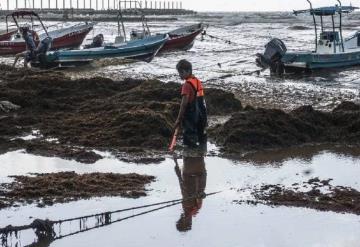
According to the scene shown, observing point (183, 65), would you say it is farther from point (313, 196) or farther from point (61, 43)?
point (61, 43)

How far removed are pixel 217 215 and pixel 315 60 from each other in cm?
1647

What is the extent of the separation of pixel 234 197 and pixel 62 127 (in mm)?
4970

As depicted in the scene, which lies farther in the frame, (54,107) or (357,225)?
(54,107)

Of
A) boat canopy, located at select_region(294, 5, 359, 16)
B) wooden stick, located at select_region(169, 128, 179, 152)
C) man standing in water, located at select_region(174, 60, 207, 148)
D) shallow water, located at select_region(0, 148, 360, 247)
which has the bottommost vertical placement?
shallow water, located at select_region(0, 148, 360, 247)

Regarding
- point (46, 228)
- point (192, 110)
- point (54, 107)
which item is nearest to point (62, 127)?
point (54, 107)

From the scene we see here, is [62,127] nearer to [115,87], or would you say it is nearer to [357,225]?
[115,87]

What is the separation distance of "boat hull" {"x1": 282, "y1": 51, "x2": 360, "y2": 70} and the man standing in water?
12792mm

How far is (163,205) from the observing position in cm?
702

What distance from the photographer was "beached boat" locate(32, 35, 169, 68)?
75.7 feet

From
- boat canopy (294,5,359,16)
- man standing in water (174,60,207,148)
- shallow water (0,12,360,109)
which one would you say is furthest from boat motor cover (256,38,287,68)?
man standing in water (174,60,207,148)

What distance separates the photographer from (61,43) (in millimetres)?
32844

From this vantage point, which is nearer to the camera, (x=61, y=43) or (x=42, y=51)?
(x=42, y=51)

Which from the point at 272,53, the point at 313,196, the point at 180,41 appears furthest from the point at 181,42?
the point at 313,196

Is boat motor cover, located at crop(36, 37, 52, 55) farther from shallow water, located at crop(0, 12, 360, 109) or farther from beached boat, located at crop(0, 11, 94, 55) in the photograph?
beached boat, located at crop(0, 11, 94, 55)
